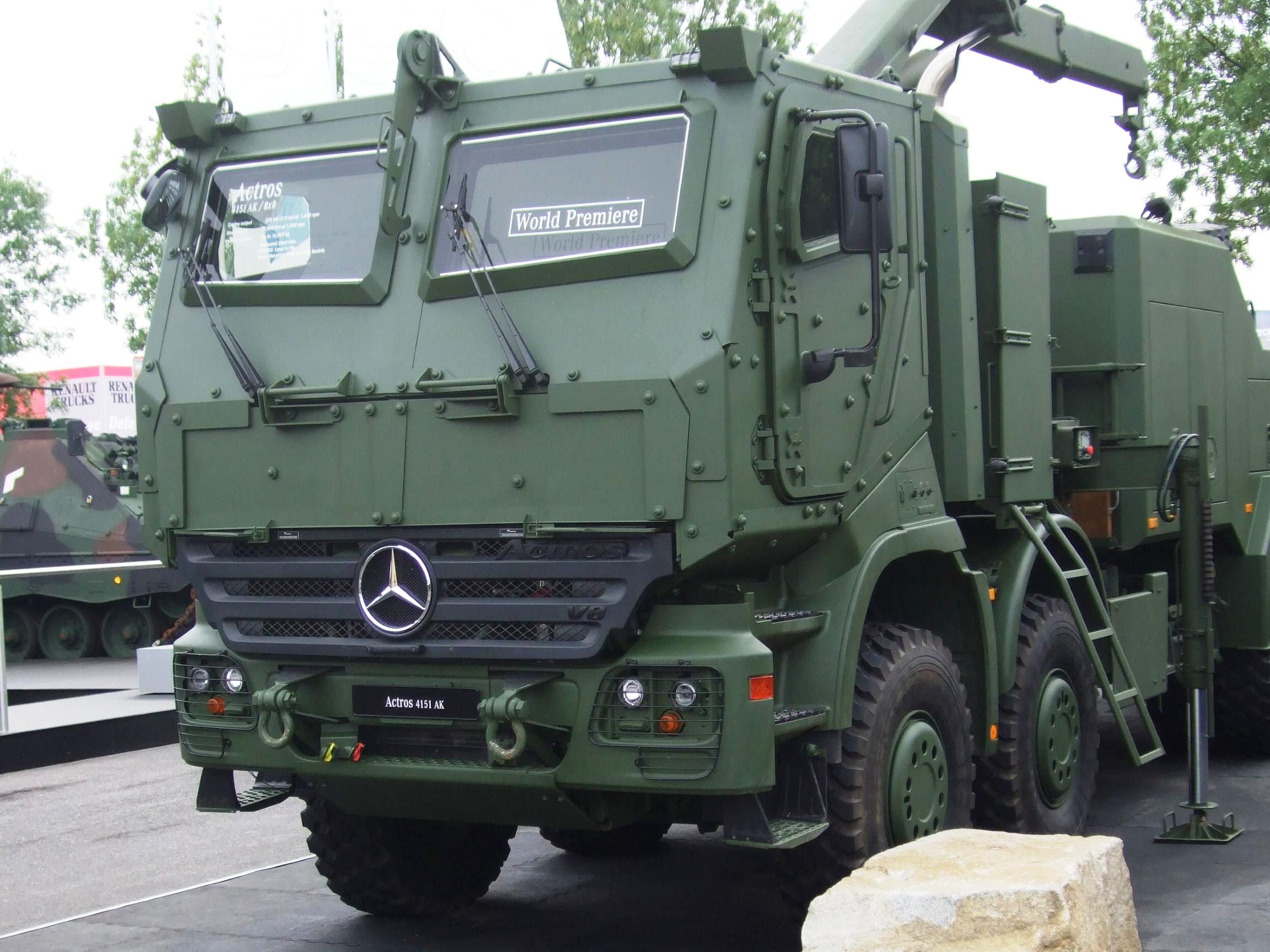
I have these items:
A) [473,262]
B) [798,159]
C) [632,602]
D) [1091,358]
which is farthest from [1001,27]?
[632,602]

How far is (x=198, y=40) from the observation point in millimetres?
23656

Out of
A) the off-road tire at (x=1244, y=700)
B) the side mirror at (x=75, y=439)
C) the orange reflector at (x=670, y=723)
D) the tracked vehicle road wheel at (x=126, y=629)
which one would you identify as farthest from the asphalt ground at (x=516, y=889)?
the side mirror at (x=75, y=439)

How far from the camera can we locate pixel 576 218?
553 cm

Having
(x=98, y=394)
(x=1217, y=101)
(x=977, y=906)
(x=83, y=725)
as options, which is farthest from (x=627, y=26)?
(x=98, y=394)

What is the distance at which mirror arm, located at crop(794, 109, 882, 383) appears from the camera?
5344mm

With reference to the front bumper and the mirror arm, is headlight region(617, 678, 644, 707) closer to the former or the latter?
the front bumper

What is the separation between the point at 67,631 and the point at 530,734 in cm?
1533

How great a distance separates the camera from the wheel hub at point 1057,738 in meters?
7.02

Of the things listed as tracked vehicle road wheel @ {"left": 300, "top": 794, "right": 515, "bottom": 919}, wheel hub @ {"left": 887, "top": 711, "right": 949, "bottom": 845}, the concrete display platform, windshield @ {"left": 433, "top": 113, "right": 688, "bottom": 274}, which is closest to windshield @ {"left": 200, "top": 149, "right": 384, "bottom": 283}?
windshield @ {"left": 433, "top": 113, "right": 688, "bottom": 274}

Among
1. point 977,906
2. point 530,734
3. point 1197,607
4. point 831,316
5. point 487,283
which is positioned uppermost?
point 487,283

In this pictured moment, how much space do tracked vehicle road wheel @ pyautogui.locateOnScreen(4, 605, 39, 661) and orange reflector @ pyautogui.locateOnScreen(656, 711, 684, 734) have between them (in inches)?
618

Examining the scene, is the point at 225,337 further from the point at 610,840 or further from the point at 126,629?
the point at 126,629

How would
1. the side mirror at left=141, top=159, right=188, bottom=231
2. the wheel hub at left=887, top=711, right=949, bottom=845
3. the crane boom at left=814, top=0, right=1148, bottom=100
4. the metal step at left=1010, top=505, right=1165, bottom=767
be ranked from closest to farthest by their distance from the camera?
the wheel hub at left=887, top=711, right=949, bottom=845
the side mirror at left=141, top=159, right=188, bottom=231
the metal step at left=1010, top=505, right=1165, bottom=767
the crane boom at left=814, top=0, right=1148, bottom=100

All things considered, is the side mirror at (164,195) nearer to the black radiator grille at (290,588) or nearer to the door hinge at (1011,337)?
the black radiator grille at (290,588)
